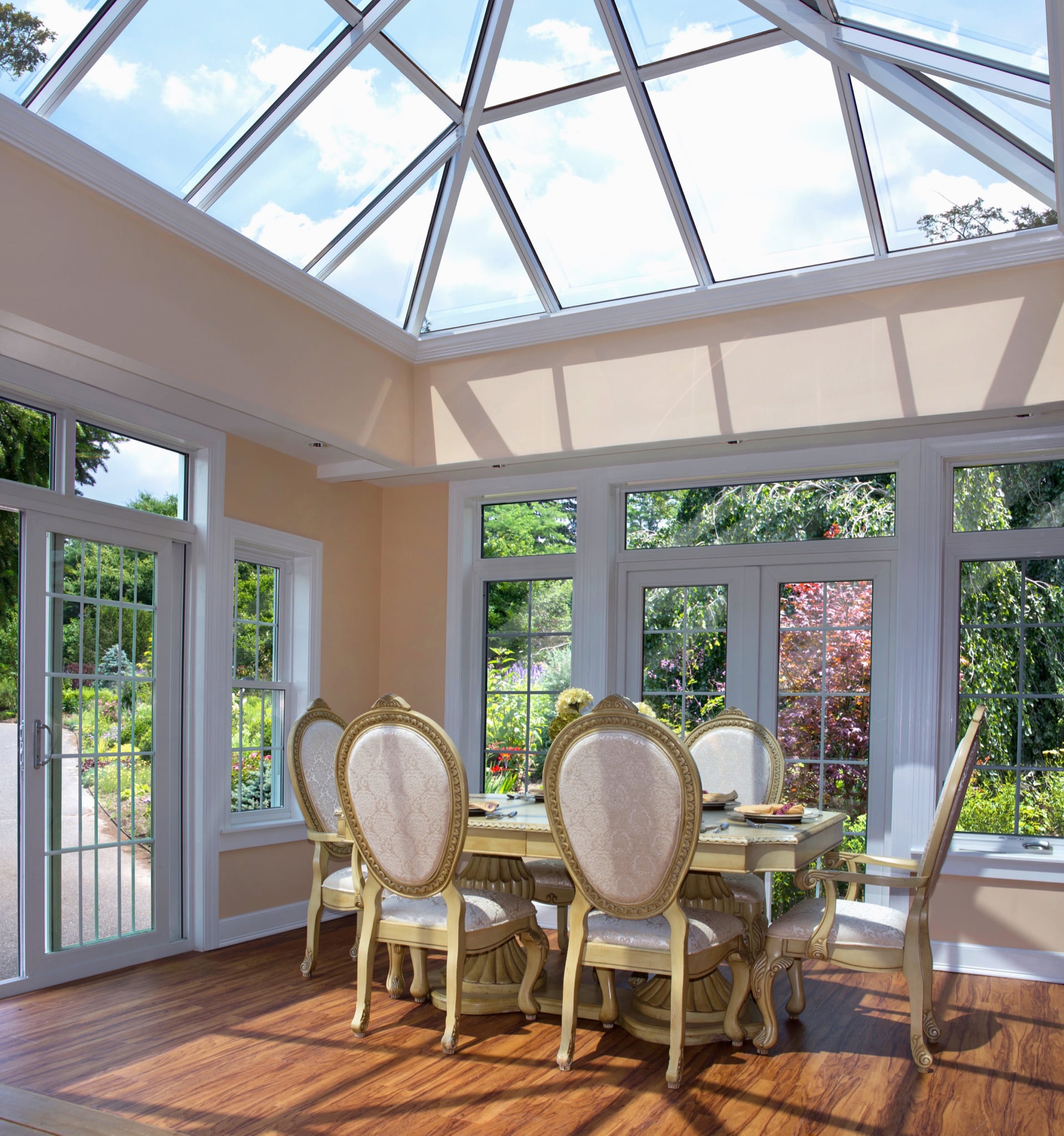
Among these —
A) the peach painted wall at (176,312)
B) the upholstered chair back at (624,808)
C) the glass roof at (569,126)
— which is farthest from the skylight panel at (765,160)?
the upholstered chair back at (624,808)

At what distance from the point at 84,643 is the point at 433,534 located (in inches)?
92.0

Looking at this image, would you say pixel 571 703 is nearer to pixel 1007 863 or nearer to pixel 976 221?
pixel 1007 863

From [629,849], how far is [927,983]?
116 centimetres

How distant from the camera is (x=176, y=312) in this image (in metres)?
4.23

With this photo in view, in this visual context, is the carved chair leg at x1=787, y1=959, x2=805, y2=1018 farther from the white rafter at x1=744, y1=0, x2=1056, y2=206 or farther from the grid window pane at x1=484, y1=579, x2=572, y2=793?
the white rafter at x1=744, y1=0, x2=1056, y2=206

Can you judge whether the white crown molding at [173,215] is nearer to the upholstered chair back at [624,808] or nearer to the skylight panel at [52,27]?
the skylight panel at [52,27]

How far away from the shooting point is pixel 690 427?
201 inches

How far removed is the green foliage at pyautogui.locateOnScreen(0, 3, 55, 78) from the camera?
3.45m

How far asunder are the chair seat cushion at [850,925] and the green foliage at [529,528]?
9.28 ft

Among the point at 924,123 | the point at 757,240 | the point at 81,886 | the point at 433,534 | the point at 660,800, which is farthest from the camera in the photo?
the point at 433,534

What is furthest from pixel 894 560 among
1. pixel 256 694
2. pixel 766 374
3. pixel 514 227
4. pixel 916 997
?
pixel 256 694

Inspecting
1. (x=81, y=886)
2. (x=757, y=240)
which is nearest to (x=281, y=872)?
(x=81, y=886)

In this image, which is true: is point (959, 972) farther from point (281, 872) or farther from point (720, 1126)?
point (281, 872)

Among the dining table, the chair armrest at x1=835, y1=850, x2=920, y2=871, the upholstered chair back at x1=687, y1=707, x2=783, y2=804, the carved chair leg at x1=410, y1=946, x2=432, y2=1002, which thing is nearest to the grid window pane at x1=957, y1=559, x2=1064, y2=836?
the upholstered chair back at x1=687, y1=707, x2=783, y2=804
